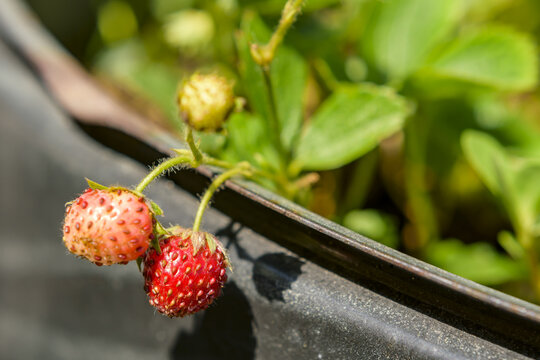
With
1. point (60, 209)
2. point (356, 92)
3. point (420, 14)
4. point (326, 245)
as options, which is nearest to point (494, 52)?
point (420, 14)


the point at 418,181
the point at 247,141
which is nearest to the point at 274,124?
the point at 247,141

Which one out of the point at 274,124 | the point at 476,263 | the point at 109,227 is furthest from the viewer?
the point at 476,263

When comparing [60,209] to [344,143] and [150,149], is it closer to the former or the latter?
[150,149]

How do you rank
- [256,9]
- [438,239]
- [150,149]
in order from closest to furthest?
[150,149] → [256,9] → [438,239]

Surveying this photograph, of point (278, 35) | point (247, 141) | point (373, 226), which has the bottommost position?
point (373, 226)

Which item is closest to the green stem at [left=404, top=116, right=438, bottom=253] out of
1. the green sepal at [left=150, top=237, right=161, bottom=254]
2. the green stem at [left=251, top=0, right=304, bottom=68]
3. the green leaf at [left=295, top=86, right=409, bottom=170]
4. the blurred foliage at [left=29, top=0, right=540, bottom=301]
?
the blurred foliage at [left=29, top=0, right=540, bottom=301]

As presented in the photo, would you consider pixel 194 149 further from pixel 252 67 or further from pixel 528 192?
pixel 528 192
